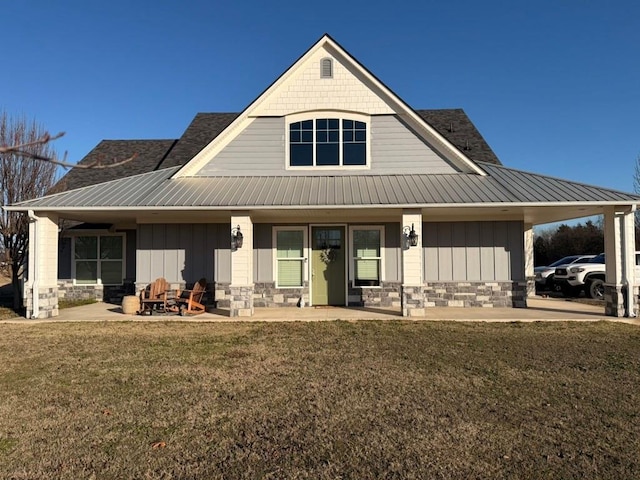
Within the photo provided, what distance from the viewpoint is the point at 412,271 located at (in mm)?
10672

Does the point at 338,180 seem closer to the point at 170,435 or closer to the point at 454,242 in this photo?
the point at 454,242

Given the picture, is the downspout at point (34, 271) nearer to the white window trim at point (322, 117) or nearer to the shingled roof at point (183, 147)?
the shingled roof at point (183, 147)

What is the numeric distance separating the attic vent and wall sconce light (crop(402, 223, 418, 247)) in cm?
513

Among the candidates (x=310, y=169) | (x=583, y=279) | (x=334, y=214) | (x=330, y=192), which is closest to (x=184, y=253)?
(x=310, y=169)

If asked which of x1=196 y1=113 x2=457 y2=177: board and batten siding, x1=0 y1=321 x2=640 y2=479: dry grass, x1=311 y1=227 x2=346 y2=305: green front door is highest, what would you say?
x1=196 y1=113 x2=457 y2=177: board and batten siding

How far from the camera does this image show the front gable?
1234cm

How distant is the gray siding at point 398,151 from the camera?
40.4ft

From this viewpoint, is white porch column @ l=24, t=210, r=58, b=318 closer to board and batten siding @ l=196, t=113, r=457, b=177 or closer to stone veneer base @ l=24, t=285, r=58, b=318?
stone veneer base @ l=24, t=285, r=58, b=318

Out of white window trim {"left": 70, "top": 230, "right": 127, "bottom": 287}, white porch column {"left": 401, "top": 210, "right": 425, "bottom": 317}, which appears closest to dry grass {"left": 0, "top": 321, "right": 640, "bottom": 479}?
white porch column {"left": 401, "top": 210, "right": 425, "bottom": 317}

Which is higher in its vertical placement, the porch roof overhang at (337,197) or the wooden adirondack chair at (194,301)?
the porch roof overhang at (337,197)

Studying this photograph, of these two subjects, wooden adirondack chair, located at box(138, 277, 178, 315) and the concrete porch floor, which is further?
wooden adirondack chair, located at box(138, 277, 178, 315)

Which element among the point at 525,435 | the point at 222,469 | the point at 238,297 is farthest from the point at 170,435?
the point at 238,297

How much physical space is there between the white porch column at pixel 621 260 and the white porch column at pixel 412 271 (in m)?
4.61

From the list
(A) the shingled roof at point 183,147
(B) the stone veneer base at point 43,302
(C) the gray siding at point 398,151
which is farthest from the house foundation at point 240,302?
(A) the shingled roof at point 183,147
